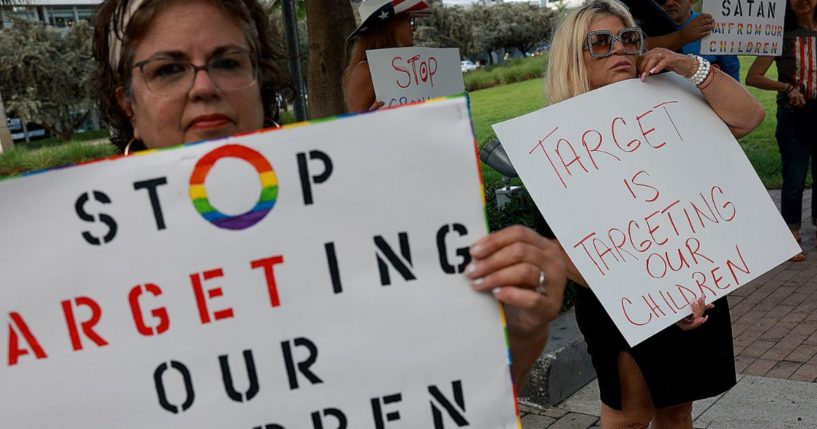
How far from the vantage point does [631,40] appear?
253cm

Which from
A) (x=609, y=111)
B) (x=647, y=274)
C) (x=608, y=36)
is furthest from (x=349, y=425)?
(x=608, y=36)

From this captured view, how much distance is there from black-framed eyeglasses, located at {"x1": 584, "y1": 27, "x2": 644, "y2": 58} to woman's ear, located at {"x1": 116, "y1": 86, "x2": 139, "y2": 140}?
1.54 m

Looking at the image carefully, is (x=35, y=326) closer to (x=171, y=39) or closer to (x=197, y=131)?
(x=197, y=131)

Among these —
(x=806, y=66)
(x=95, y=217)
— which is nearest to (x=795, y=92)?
(x=806, y=66)

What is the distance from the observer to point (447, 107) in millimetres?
1344

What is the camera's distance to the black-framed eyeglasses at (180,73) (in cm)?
144

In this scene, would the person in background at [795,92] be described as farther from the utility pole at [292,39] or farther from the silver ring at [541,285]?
the silver ring at [541,285]

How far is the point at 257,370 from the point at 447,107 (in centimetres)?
56

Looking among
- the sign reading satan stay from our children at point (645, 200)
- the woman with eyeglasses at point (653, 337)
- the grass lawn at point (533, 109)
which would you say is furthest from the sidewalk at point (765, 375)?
the grass lawn at point (533, 109)

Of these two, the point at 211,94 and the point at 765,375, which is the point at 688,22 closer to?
the point at 765,375

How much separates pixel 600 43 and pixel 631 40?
101 millimetres

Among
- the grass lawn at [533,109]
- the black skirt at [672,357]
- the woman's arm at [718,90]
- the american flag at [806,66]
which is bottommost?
the grass lawn at [533,109]

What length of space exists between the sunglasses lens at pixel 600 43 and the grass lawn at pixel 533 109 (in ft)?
0.88

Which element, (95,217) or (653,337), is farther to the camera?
(653,337)
